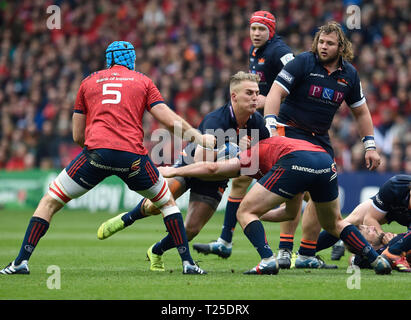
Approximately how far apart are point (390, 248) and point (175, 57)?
16229 mm

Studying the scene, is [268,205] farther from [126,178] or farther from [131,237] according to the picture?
[131,237]

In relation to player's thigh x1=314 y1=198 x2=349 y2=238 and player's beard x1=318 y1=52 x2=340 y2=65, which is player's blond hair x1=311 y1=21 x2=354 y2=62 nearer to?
player's beard x1=318 y1=52 x2=340 y2=65

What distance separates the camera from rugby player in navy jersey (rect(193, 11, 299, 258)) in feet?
32.4

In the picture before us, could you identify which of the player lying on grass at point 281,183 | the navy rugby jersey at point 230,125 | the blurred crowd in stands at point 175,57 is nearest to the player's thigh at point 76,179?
the player lying on grass at point 281,183

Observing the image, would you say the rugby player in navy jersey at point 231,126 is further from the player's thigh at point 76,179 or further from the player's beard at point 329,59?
the player's thigh at point 76,179

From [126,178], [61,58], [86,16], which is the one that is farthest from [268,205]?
[86,16]

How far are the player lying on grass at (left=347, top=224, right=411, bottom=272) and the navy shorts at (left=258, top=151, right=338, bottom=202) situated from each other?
0.80m

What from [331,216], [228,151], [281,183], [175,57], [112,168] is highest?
[175,57]

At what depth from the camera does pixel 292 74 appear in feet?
28.0

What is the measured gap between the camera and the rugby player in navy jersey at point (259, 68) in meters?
9.89

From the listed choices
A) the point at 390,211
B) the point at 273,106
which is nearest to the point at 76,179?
the point at 273,106

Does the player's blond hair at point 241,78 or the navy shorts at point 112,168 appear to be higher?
the player's blond hair at point 241,78

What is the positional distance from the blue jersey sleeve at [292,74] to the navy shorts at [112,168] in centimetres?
197

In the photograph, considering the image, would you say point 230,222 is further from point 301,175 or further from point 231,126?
point 301,175
